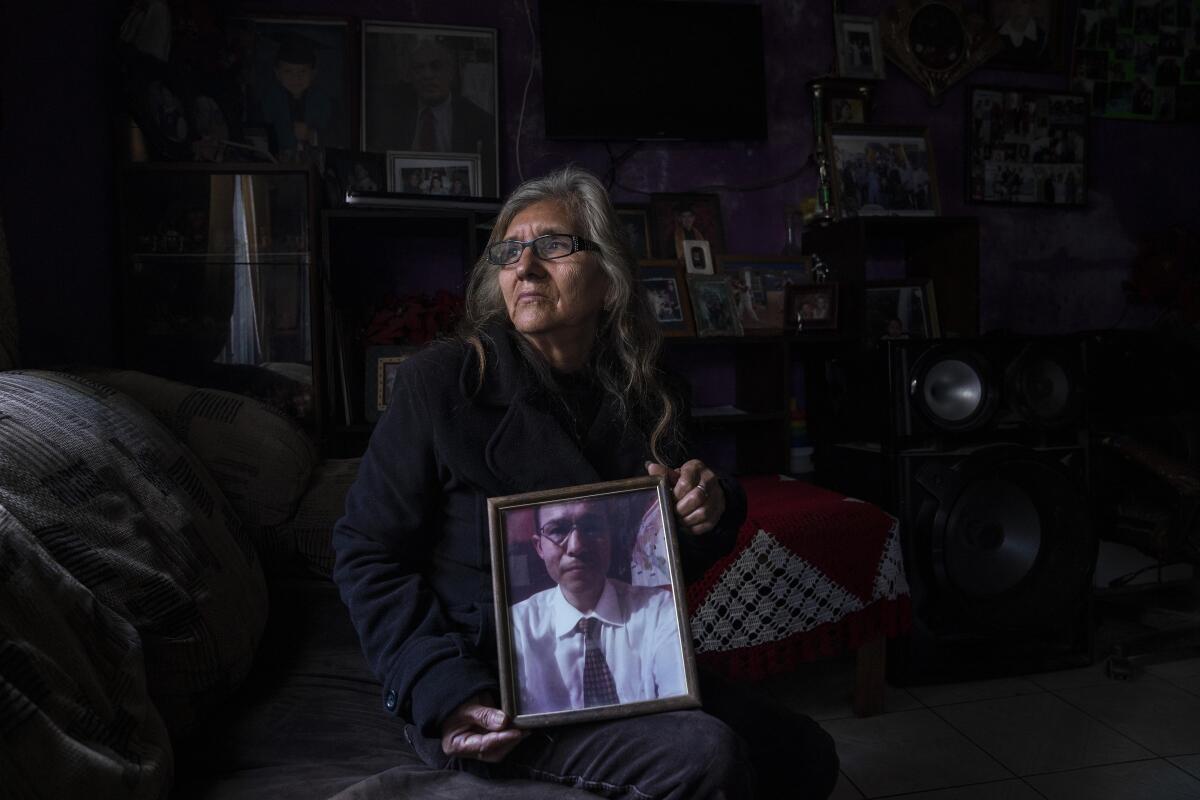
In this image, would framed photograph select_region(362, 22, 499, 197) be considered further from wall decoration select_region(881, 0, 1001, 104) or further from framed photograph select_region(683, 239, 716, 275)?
wall decoration select_region(881, 0, 1001, 104)

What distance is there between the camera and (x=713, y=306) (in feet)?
8.66

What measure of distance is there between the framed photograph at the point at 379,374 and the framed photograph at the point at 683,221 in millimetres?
1000

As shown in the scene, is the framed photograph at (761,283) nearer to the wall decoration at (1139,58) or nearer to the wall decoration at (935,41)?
the wall decoration at (935,41)

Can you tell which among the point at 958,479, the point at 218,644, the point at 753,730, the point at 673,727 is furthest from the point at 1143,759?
the point at 218,644

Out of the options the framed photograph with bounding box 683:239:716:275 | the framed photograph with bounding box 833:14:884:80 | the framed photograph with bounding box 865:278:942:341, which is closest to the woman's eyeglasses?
the framed photograph with bounding box 683:239:716:275

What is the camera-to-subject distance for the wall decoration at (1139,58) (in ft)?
10.4

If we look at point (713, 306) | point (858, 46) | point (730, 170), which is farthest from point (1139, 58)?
point (713, 306)

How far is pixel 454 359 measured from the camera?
1.23m

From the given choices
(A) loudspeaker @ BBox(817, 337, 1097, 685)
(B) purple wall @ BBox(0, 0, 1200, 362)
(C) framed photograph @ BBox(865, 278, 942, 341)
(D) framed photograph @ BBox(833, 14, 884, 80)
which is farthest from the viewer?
(D) framed photograph @ BBox(833, 14, 884, 80)

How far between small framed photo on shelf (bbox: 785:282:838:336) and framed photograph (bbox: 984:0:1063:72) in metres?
1.31

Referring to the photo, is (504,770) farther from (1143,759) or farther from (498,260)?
(1143,759)

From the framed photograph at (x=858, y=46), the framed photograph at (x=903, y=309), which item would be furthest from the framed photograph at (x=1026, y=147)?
the framed photograph at (x=903, y=309)

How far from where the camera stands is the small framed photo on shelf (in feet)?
8.70

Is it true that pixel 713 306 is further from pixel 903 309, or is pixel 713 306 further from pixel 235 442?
pixel 235 442
